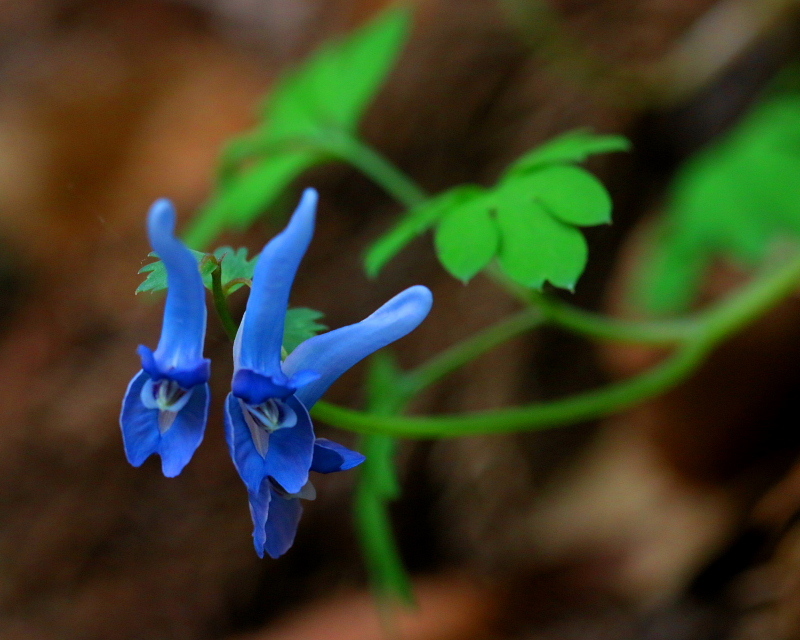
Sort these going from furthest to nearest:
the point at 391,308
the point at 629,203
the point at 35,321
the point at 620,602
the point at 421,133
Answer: the point at 35,321 < the point at 421,133 < the point at 629,203 < the point at 620,602 < the point at 391,308

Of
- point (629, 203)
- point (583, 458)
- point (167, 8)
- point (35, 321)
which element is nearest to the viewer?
point (583, 458)

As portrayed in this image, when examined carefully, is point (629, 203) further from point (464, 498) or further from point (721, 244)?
point (464, 498)

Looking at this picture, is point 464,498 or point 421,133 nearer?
point 464,498

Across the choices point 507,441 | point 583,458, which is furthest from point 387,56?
point 583,458

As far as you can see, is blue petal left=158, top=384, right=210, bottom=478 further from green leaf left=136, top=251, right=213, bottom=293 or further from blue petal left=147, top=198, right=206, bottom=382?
green leaf left=136, top=251, right=213, bottom=293

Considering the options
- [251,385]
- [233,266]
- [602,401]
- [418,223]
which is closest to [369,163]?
[418,223]

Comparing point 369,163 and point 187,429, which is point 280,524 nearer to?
point 187,429

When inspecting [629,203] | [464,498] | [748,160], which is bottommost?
[464,498]

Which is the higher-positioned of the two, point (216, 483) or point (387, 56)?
point (387, 56)
